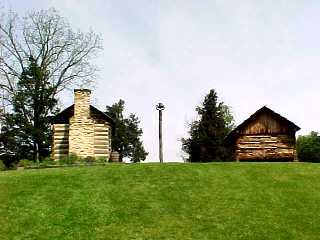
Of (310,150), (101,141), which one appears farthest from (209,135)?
(101,141)

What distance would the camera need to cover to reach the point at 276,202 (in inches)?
875

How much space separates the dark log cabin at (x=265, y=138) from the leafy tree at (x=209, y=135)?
1795cm

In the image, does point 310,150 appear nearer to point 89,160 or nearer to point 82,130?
point 82,130

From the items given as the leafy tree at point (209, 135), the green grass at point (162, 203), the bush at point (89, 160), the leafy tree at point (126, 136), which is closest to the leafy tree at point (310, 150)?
the leafy tree at point (209, 135)

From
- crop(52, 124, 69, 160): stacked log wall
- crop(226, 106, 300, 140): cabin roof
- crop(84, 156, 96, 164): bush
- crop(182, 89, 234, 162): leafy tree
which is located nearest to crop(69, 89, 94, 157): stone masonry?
crop(84, 156, 96, 164): bush

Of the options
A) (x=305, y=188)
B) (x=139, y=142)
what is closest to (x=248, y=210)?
(x=305, y=188)

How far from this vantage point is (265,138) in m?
38.9

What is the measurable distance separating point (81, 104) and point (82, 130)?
2.04 m

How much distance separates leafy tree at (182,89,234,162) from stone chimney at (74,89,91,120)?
2238cm

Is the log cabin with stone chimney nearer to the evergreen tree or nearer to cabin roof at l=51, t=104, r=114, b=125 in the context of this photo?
cabin roof at l=51, t=104, r=114, b=125

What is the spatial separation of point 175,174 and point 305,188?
254 inches

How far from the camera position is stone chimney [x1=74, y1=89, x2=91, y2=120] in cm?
3884

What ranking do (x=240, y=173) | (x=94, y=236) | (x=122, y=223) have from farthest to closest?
(x=240, y=173)
(x=122, y=223)
(x=94, y=236)

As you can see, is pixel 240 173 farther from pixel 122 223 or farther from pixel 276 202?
pixel 122 223
